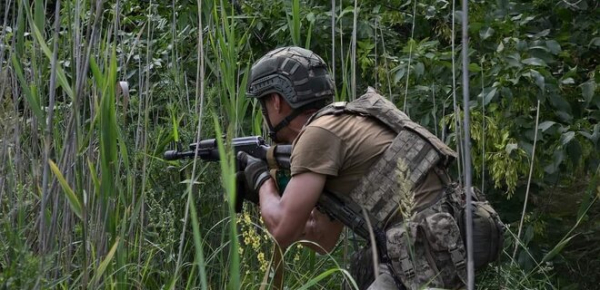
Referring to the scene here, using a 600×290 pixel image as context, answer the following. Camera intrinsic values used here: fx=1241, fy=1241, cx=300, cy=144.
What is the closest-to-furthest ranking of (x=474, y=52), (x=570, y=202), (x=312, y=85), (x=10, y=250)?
(x=10, y=250) < (x=312, y=85) < (x=474, y=52) < (x=570, y=202)

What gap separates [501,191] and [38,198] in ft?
6.35

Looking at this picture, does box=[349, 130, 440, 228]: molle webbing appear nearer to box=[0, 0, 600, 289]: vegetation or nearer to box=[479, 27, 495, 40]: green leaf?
box=[0, 0, 600, 289]: vegetation

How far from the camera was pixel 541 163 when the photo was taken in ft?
13.1

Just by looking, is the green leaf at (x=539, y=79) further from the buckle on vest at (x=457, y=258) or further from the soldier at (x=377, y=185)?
the buckle on vest at (x=457, y=258)

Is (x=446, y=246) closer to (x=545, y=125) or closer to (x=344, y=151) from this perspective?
(x=344, y=151)

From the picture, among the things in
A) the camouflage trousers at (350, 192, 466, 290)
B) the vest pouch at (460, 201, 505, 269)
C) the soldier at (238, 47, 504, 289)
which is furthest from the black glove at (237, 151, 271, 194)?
the vest pouch at (460, 201, 505, 269)

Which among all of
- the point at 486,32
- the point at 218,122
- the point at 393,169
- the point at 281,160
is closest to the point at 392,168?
the point at 393,169

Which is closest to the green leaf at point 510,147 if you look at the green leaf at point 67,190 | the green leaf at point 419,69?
the green leaf at point 419,69

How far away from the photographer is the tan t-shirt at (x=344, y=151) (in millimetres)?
3117

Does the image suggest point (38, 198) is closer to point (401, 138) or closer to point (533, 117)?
point (401, 138)

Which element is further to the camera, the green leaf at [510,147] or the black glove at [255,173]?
the green leaf at [510,147]

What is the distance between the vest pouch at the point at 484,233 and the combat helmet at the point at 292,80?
52 cm

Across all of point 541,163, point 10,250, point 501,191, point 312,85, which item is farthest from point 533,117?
point 10,250

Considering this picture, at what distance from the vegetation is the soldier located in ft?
0.36
